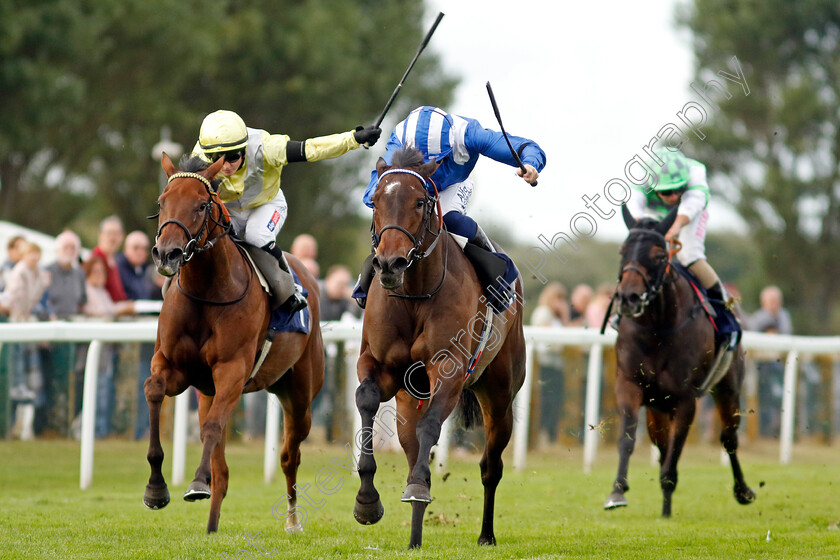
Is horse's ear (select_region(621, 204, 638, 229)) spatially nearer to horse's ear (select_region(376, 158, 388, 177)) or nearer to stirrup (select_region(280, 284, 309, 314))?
stirrup (select_region(280, 284, 309, 314))

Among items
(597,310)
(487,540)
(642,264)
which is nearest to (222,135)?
(487,540)

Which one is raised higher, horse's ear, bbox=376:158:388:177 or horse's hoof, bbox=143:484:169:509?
horse's ear, bbox=376:158:388:177

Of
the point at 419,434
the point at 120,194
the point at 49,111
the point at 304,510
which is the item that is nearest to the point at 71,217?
the point at 120,194

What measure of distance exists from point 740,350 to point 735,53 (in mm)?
20196

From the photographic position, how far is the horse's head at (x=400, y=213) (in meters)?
5.02

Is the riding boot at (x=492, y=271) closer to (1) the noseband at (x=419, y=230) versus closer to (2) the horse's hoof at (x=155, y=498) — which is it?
(1) the noseband at (x=419, y=230)

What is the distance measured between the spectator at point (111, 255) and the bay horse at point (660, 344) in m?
4.63

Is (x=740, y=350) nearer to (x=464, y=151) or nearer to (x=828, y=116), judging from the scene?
(x=464, y=151)

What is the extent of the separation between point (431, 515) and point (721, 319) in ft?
8.76

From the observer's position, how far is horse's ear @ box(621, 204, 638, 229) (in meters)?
7.89

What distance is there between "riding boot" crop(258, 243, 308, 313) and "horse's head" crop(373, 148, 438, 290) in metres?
1.25

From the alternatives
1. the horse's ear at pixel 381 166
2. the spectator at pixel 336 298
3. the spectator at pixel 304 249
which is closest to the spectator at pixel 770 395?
the spectator at pixel 336 298

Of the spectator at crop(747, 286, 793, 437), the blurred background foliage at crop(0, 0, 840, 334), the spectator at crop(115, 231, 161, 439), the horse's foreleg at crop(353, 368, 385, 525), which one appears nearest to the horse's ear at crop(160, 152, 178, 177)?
the horse's foreleg at crop(353, 368, 385, 525)

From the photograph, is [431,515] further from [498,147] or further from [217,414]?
[498,147]
